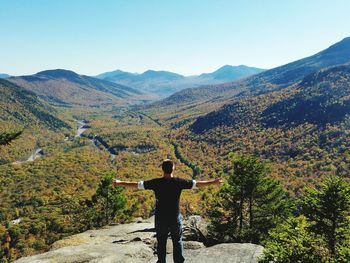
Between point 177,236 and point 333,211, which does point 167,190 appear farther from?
point 333,211

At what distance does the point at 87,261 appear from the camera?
63.1 feet

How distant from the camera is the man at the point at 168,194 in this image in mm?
12352

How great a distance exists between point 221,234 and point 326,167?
446 feet

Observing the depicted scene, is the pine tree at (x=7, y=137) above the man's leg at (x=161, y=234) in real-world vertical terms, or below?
above

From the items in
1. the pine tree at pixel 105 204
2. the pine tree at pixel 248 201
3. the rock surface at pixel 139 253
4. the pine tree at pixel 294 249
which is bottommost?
the pine tree at pixel 105 204

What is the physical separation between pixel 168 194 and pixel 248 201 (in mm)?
27647

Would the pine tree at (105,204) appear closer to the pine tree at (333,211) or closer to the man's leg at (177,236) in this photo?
the pine tree at (333,211)

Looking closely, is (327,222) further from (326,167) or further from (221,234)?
(326,167)

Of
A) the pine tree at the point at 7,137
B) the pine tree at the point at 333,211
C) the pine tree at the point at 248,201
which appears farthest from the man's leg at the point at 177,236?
the pine tree at the point at 248,201

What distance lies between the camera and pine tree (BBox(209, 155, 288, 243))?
35.4 metres

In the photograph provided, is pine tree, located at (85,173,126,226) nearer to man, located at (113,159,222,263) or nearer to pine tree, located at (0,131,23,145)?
pine tree, located at (0,131,23,145)

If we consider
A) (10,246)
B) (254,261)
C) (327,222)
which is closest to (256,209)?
(327,222)

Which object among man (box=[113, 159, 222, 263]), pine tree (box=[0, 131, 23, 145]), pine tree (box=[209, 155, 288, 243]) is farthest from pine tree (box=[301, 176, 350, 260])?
pine tree (box=[0, 131, 23, 145])

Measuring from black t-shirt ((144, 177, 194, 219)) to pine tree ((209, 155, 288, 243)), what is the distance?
74.1 feet
